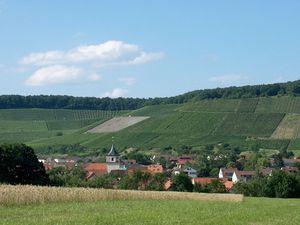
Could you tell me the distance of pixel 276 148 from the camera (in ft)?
578

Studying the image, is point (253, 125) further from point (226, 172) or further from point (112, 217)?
point (112, 217)

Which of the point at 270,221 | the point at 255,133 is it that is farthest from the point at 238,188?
the point at 255,133

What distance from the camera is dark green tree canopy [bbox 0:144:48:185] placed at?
71188 mm

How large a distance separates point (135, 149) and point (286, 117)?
1792 inches

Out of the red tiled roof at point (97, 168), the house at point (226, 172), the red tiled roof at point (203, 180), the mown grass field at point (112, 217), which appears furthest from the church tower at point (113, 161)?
the mown grass field at point (112, 217)

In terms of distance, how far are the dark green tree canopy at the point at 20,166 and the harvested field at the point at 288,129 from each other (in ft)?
387

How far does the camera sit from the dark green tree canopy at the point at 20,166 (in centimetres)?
7119

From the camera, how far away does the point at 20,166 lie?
72562mm

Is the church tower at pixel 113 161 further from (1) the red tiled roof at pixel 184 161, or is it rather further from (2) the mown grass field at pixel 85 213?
(2) the mown grass field at pixel 85 213

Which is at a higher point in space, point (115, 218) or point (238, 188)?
point (115, 218)

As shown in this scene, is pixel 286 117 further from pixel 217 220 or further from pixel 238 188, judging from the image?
pixel 217 220

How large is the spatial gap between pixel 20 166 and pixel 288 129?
408ft

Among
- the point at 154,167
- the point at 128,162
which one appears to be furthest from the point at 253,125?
the point at 154,167

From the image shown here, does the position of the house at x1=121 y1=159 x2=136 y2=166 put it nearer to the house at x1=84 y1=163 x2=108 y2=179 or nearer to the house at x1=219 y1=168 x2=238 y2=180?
the house at x1=84 y1=163 x2=108 y2=179
